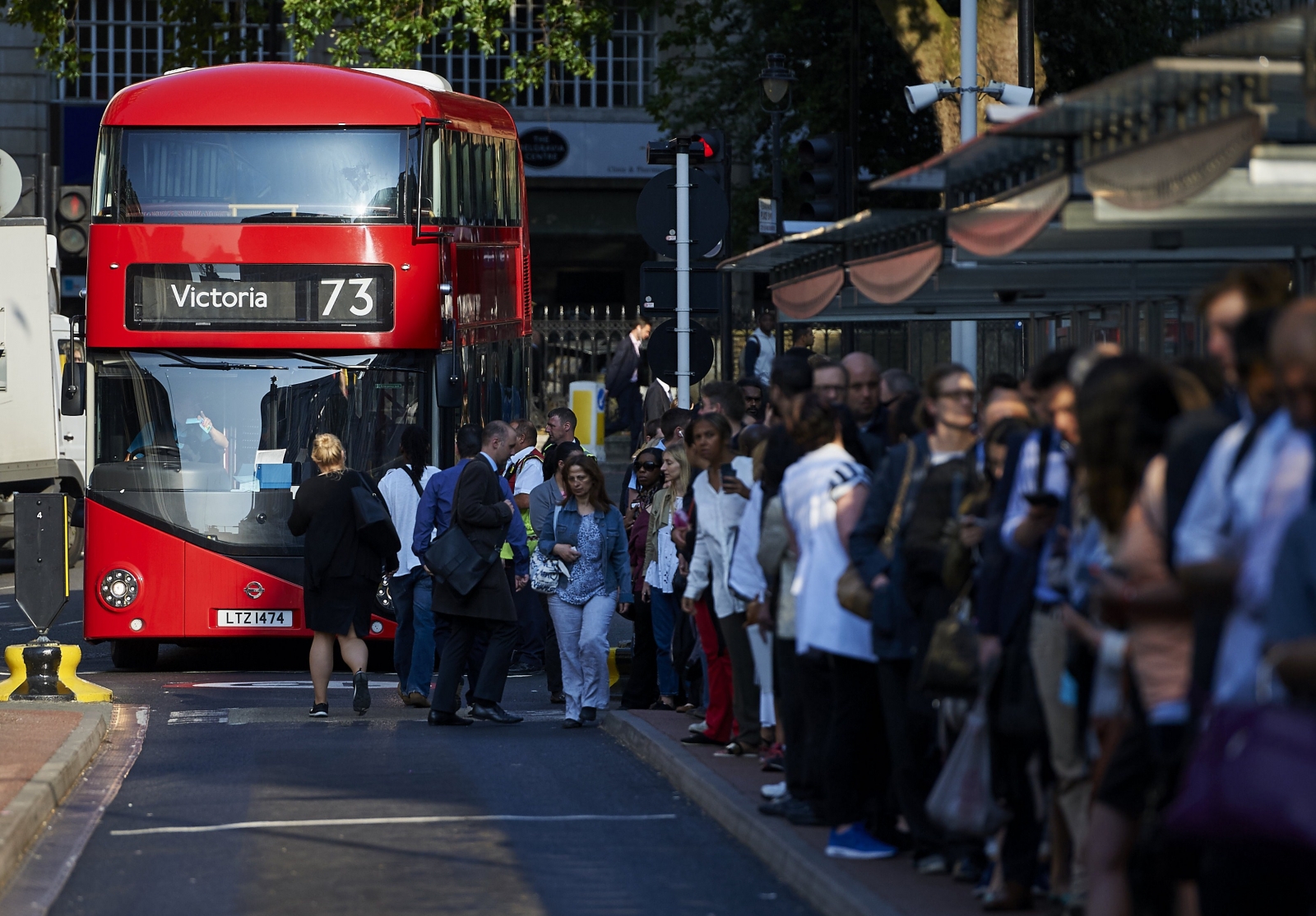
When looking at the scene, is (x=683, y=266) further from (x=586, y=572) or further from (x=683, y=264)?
(x=586, y=572)

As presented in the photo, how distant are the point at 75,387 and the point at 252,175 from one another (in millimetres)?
2109

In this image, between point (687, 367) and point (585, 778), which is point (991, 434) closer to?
point (585, 778)

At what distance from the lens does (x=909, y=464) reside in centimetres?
734

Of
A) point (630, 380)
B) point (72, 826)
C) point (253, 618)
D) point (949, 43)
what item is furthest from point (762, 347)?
point (72, 826)

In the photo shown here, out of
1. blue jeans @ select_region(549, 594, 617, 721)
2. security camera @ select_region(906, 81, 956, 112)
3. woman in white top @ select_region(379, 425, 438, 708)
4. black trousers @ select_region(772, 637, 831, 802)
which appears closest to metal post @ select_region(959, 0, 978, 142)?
security camera @ select_region(906, 81, 956, 112)

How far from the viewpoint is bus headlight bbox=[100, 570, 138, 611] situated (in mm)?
15430

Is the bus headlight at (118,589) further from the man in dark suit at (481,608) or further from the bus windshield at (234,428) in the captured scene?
the man in dark suit at (481,608)

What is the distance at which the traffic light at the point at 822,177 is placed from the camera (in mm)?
13422

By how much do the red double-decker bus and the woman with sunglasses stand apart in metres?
2.69

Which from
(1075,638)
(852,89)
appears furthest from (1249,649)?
(852,89)

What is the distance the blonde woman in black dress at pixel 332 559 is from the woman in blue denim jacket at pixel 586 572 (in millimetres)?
1322

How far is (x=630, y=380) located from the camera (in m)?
24.0

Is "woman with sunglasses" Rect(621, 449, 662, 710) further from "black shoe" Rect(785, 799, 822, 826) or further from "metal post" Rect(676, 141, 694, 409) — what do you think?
"black shoe" Rect(785, 799, 822, 826)

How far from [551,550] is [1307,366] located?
28.0 ft
